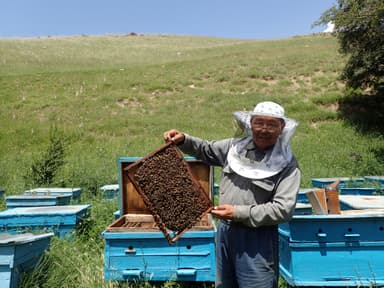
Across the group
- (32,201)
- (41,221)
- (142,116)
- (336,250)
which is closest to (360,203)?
(336,250)

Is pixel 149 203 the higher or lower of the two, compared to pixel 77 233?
higher

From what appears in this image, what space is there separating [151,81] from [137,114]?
413cm

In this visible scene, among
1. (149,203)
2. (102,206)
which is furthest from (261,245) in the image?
(102,206)

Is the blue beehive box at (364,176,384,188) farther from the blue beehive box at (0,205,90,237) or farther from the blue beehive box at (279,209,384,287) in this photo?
the blue beehive box at (0,205,90,237)

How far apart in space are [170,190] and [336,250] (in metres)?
1.55

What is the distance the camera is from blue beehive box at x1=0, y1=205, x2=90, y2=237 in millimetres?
4148

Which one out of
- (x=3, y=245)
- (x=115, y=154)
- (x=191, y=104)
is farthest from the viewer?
(x=191, y=104)

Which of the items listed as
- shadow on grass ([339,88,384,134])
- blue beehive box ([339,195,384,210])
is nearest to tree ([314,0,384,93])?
shadow on grass ([339,88,384,134])

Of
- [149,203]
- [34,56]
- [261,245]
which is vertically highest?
[34,56]

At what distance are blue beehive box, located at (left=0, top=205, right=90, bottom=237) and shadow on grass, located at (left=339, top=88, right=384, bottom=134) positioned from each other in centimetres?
1126

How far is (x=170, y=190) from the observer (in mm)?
2662

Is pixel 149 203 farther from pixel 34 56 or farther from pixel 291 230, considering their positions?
pixel 34 56

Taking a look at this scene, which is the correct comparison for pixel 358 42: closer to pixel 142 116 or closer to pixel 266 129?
pixel 142 116

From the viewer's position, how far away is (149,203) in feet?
8.71
